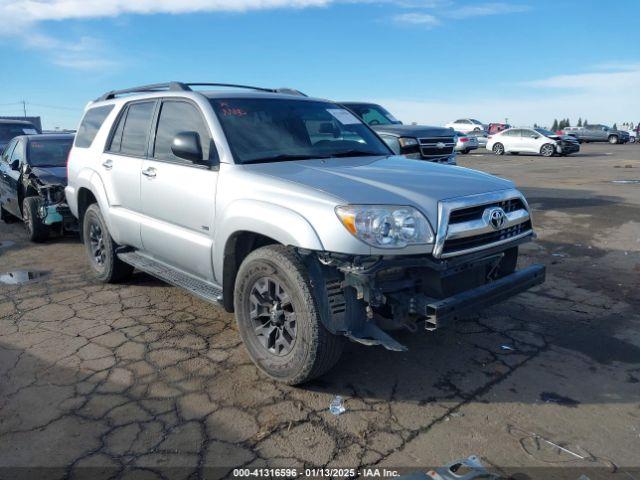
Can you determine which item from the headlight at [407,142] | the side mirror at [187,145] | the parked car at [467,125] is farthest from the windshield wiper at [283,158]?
the parked car at [467,125]

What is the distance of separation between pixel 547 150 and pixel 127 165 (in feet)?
88.3

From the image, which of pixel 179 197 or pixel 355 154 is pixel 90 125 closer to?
pixel 179 197

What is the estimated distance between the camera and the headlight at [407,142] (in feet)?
32.4

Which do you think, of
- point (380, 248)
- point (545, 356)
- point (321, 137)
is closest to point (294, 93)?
point (321, 137)

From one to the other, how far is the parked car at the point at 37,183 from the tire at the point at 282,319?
4.78 metres

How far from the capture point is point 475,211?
3359mm

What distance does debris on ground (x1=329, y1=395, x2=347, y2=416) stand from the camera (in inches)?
125

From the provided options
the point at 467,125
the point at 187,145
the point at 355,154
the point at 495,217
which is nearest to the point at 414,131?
the point at 355,154

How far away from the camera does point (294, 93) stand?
17.5 ft

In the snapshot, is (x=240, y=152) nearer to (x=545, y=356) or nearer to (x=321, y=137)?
(x=321, y=137)

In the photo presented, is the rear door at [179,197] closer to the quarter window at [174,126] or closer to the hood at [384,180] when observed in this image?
the quarter window at [174,126]

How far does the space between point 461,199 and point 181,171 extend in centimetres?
215

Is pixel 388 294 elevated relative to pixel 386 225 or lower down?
lower down

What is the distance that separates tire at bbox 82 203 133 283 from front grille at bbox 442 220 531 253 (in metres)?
3.57
